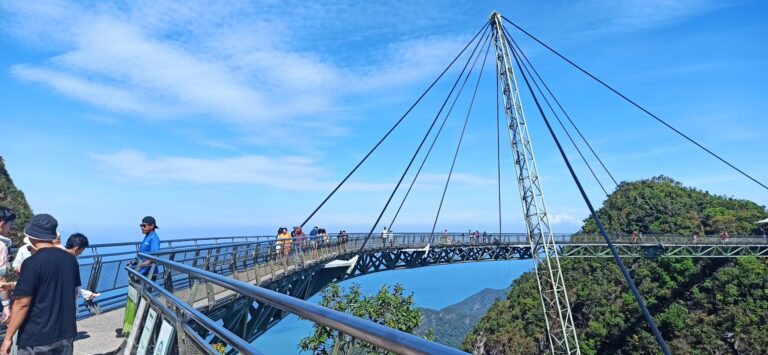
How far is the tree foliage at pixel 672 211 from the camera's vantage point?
194 ft

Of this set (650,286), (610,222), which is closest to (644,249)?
(650,286)

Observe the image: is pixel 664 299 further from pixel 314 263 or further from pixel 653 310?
pixel 314 263

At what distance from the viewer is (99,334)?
696cm

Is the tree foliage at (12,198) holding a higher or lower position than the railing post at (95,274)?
higher

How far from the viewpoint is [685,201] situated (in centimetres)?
6781

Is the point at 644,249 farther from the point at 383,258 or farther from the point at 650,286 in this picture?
the point at 383,258

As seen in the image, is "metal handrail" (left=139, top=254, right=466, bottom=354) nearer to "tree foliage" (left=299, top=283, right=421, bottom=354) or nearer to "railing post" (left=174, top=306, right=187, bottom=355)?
"railing post" (left=174, top=306, right=187, bottom=355)

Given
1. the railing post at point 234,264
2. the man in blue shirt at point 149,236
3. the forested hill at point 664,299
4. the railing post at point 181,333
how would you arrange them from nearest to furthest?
the railing post at point 181,333, the man in blue shirt at point 149,236, the railing post at point 234,264, the forested hill at point 664,299

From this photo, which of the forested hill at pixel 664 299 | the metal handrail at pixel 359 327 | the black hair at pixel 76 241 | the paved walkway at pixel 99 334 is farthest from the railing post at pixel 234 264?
the forested hill at pixel 664 299

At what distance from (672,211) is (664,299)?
22690 mm

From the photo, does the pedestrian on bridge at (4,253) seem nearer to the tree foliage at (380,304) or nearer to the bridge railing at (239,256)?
the bridge railing at (239,256)

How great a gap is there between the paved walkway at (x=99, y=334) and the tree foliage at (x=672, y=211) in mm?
61566

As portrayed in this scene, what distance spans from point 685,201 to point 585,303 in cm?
2658

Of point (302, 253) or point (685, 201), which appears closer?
point (302, 253)
